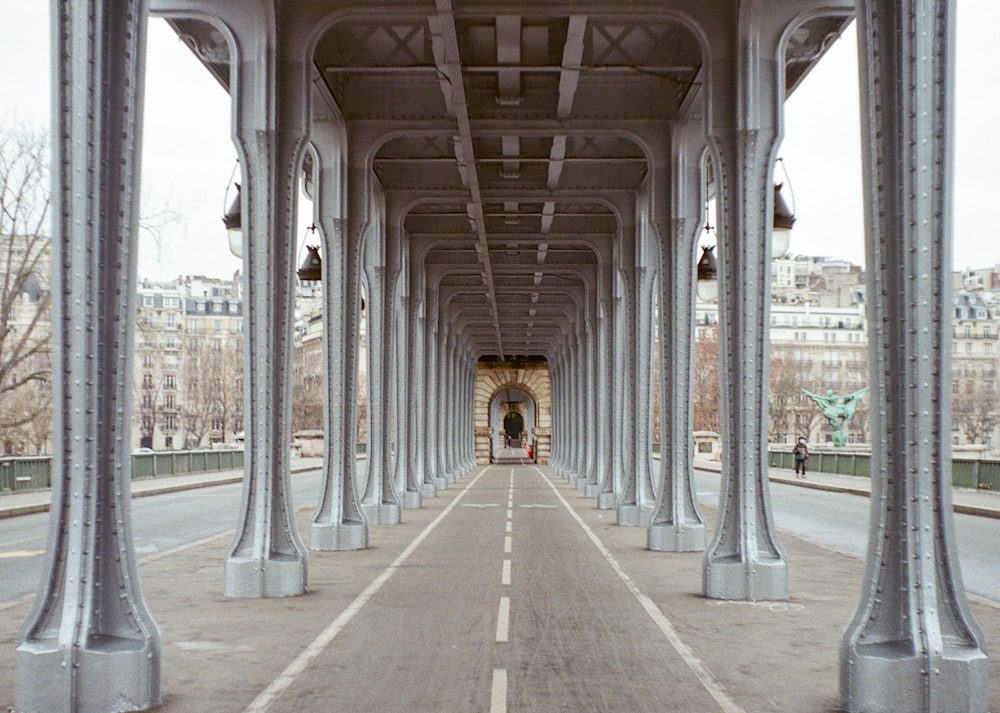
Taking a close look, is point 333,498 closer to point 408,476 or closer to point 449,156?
point 449,156

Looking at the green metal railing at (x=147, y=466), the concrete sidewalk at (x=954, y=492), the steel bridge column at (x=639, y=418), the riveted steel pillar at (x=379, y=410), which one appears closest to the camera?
the steel bridge column at (x=639, y=418)

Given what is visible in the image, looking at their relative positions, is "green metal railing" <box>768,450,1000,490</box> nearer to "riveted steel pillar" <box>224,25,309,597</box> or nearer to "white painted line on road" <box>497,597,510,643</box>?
"white painted line on road" <box>497,597,510,643</box>

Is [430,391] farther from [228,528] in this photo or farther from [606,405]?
[228,528]

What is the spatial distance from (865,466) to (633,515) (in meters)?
29.8

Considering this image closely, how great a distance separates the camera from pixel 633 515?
28094mm

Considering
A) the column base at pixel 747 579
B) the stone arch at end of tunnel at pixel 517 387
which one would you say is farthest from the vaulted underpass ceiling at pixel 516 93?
the stone arch at end of tunnel at pixel 517 387

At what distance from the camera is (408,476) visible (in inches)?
1385

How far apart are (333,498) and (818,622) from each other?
10.6 metres

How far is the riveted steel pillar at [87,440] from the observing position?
8.41 meters

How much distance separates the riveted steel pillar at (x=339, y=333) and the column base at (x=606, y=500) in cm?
1335

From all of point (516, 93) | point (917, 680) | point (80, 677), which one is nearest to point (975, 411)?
point (516, 93)

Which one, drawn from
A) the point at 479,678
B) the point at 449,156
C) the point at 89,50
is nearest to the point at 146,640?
the point at 479,678

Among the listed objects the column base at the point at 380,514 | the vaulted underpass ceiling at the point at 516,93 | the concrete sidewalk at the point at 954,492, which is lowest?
the concrete sidewalk at the point at 954,492

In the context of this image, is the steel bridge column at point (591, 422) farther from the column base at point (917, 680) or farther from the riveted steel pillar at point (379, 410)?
the column base at point (917, 680)
